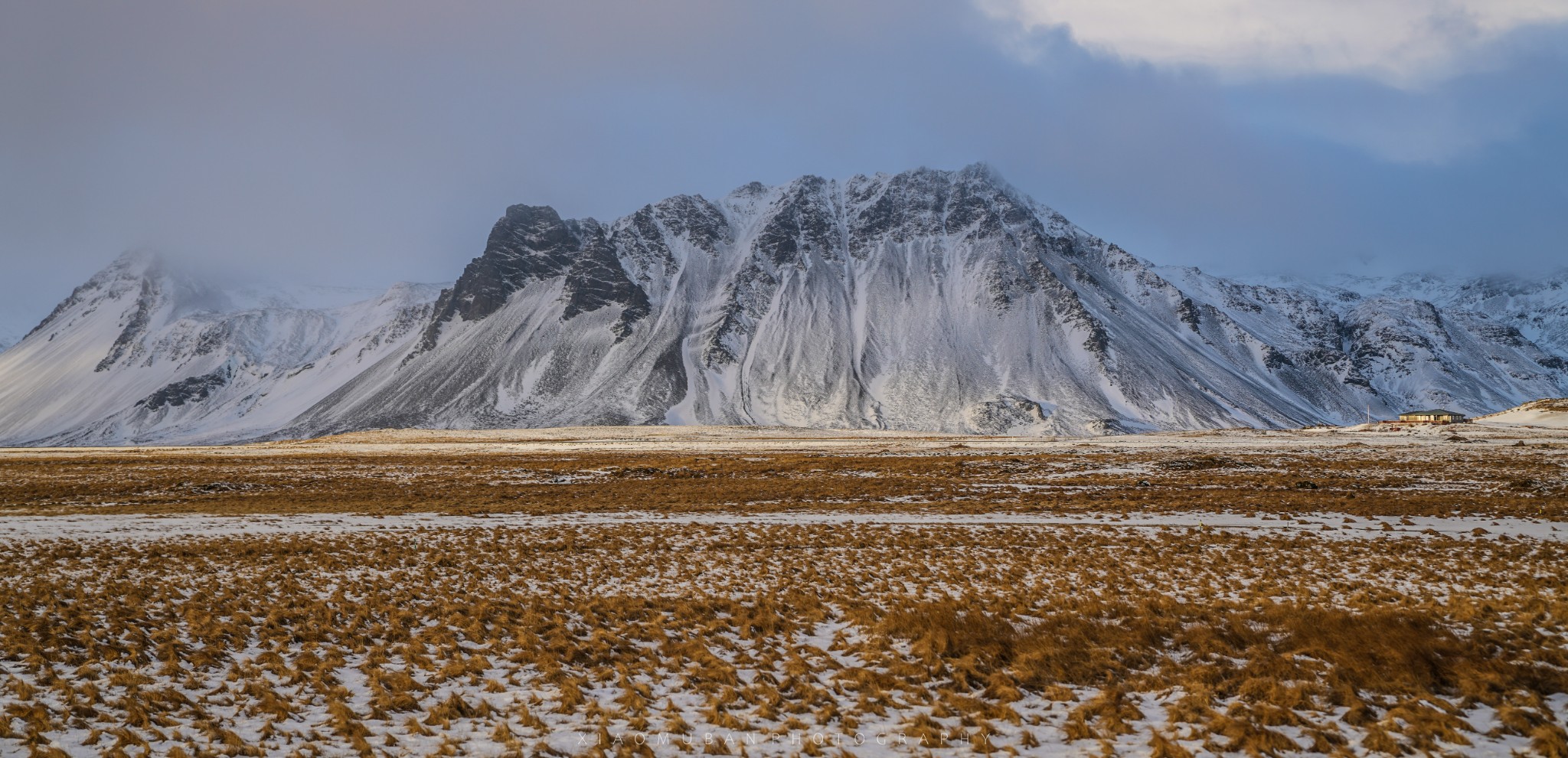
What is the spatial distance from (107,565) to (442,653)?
13.7 metres

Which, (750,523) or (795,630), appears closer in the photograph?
(795,630)

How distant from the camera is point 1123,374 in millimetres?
185875

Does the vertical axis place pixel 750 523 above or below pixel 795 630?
below

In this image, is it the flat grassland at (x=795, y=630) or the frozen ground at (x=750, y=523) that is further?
the frozen ground at (x=750, y=523)

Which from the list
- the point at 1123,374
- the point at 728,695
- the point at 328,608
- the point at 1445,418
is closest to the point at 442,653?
the point at 328,608

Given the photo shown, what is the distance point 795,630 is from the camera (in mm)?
13766

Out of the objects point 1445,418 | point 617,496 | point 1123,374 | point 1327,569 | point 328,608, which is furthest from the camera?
point 1123,374

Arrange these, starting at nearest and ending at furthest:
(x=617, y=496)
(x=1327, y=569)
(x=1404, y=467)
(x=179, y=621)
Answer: (x=179, y=621) < (x=1327, y=569) < (x=617, y=496) < (x=1404, y=467)

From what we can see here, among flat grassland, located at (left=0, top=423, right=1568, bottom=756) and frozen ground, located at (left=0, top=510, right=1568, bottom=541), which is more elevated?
flat grassland, located at (left=0, top=423, right=1568, bottom=756)

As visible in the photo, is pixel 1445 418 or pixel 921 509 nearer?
pixel 921 509

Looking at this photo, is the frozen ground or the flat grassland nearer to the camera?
the flat grassland

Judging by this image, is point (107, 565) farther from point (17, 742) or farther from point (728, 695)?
point (728, 695)

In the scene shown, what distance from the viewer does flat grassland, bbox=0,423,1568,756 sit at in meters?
9.27

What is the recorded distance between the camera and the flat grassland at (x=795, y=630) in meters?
9.27
